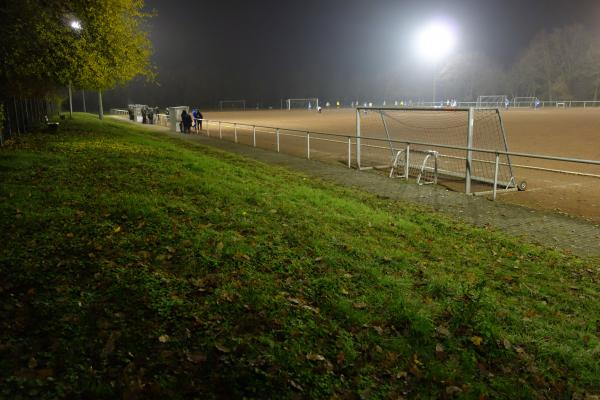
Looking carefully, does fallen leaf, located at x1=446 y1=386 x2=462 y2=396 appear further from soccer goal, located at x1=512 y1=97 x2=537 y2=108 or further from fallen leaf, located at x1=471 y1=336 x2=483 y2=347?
soccer goal, located at x1=512 y1=97 x2=537 y2=108

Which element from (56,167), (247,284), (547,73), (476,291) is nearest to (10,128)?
(56,167)

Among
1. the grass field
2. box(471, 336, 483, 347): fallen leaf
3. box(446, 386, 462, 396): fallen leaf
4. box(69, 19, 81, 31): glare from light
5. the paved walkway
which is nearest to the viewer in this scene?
A: the grass field

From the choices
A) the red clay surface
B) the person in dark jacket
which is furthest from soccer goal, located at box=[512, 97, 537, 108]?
the person in dark jacket

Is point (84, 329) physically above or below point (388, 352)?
above

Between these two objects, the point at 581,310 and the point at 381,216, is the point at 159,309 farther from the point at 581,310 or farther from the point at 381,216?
the point at 381,216

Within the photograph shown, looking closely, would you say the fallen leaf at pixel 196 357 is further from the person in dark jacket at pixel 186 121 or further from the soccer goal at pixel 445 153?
the person in dark jacket at pixel 186 121

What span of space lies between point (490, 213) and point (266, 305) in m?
6.36

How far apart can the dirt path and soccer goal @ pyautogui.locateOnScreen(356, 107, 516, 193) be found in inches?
33.5

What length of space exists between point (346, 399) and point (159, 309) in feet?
5.56

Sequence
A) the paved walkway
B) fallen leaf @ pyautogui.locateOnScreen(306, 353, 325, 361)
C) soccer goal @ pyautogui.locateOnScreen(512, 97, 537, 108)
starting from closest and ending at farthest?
fallen leaf @ pyautogui.locateOnScreen(306, 353, 325, 361) < the paved walkway < soccer goal @ pyautogui.locateOnScreen(512, 97, 537, 108)

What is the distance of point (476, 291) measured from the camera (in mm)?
5395

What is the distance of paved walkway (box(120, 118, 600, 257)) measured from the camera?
7.72 metres

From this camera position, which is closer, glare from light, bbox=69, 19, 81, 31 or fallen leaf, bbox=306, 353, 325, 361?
fallen leaf, bbox=306, 353, 325, 361

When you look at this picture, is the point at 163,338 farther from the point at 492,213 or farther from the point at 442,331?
the point at 492,213
